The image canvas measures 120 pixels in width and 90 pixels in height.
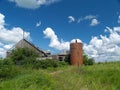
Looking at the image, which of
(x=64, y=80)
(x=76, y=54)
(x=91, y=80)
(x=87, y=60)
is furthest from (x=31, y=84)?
(x=87, y=60)

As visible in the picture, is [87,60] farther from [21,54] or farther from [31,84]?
[31,84]

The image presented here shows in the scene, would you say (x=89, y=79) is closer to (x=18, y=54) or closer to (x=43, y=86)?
(x=43, y=86)

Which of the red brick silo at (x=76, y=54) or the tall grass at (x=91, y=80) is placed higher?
the red brick silo at (x=76, y=54)

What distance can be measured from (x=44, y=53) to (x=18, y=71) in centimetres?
2831

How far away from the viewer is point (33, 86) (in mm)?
19219

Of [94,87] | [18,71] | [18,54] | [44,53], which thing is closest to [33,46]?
[44,53]

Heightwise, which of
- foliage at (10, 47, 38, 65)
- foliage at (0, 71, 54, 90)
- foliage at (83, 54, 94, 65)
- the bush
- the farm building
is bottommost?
foliage at (0, 71, 54, 90)

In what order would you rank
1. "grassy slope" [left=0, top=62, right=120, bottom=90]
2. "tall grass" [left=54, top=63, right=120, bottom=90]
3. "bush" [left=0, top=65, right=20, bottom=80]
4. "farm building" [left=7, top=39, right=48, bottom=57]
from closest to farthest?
"grassy slope" [left=0, top=62, right=120, bottom=90] → "tall grass" [left=54, top=63, right=120, bottom=90] → "bush" [left=0, top=65, right=20, bottom=80] → "farm building" [left=7, top=39, right=48, bottom=57]

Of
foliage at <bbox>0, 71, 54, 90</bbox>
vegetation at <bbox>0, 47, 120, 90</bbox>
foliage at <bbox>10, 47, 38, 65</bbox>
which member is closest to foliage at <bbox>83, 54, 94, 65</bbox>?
foliage at <bbox>10, 47, 38, 65</bbox>

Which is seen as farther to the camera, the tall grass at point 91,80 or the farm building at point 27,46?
the farm building at point 27,46

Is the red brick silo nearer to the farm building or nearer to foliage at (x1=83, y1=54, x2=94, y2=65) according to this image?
foliage at (x1=83, y1=54, x2=94, y2=65)

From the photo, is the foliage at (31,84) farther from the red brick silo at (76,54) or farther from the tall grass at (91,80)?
the red brick silo at (76,54)

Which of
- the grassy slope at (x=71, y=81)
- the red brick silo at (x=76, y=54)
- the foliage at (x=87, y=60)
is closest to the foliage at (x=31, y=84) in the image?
the grassy slope at (x=71, y=81)

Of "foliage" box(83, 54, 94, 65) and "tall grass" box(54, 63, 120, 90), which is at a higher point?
"foliage" box(83, 54, 94, 65)
